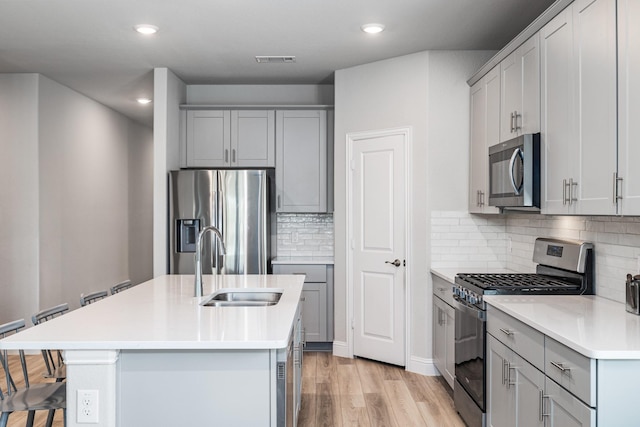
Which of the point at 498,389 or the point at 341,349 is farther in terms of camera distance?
the point at 341,349

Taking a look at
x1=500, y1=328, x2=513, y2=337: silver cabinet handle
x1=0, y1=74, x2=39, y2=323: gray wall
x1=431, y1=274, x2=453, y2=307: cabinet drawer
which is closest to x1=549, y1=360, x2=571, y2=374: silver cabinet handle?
x1=500, y1=328, x2=513, y2=337: silver cabinet handle

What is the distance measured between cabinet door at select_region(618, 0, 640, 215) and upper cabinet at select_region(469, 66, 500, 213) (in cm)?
150

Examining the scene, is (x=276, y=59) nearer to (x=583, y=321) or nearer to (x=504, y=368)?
(x=504, y=368)

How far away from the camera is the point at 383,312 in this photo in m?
4.72

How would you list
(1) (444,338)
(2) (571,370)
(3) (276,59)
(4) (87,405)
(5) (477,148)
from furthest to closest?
(3) (276,59), (5) (477,148), (1) (444,338), (4) (87,405), (2) (571,370)

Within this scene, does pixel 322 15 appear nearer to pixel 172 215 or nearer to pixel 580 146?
pixel 580 146

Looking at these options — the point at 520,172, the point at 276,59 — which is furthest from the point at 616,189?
the point at 276,59

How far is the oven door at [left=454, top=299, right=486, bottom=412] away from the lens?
2.97 m

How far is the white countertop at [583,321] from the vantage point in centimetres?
184

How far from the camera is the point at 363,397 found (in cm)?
391

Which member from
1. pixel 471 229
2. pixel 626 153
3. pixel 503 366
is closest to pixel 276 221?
pixel 471 229

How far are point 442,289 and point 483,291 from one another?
1.17 m

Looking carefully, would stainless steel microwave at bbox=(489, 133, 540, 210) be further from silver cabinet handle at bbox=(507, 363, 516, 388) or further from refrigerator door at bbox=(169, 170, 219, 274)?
refrigerator door at bbox=(169, 170, 219, 274)

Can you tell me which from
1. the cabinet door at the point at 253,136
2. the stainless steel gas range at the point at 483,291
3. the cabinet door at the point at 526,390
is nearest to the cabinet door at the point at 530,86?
the stainless steel gas range at the point at 483,291
